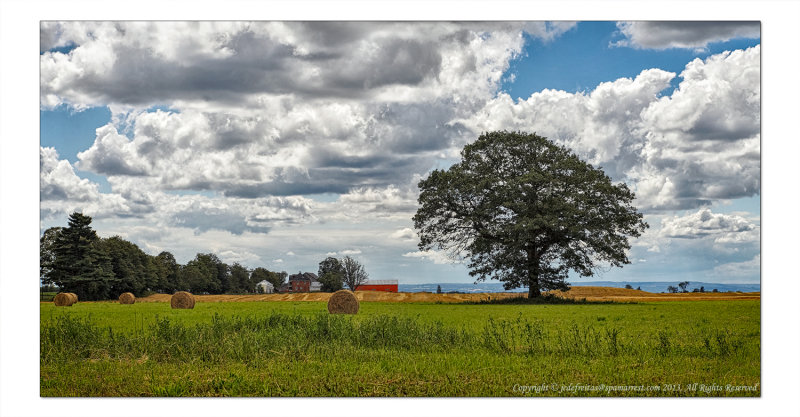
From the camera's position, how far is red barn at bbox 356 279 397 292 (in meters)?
14.3

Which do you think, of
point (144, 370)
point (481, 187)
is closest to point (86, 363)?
point (144, 370)

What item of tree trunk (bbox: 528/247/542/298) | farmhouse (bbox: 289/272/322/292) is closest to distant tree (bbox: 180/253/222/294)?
farmhouse (bbox: 289/272/322/292)

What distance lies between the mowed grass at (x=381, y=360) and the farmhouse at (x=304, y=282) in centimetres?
327

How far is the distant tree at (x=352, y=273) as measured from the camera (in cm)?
1424

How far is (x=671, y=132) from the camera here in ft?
37.8

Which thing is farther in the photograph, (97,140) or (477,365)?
(97,140)

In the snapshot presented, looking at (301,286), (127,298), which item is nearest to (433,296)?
(301,286)

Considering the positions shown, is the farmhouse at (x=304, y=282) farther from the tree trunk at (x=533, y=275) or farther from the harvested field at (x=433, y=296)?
the tree trunk at (x=533, y=275)

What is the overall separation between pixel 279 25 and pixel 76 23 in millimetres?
3622

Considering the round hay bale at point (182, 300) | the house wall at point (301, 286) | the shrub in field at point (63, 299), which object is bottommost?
the round hay bale at point (182, 300)

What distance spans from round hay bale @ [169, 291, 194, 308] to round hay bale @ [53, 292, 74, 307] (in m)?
10.5

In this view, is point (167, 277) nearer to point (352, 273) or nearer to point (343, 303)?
point (343, 303)

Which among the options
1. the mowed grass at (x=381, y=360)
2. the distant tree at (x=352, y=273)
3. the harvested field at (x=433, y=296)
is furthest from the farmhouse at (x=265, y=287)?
the mowed grass at (x=381, y=360)
